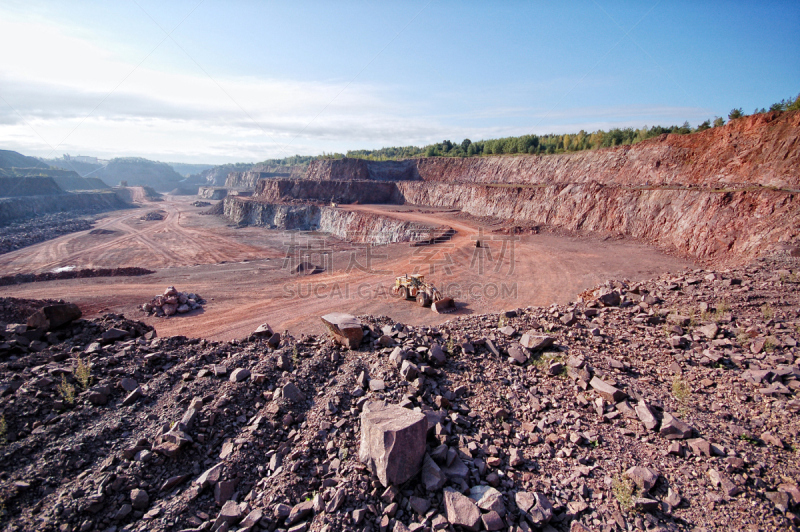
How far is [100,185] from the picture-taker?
335 feet

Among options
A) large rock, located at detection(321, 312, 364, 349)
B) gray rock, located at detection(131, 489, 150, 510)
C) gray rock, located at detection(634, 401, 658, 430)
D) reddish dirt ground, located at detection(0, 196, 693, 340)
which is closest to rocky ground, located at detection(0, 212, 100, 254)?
reddish dirt ground, located at detection(0, 196, 693, 340)

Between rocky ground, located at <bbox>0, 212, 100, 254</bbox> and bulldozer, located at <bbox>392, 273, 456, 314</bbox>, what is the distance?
133 feet

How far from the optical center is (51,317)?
893 centimetres

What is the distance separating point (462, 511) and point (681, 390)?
215 inches

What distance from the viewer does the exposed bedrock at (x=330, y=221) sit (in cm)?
3322

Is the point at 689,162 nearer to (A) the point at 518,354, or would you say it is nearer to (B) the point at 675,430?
(A) the point at 518,354

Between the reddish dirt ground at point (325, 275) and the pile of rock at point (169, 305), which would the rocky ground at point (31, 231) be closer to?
the reddish dirt ground at point (325, 275)

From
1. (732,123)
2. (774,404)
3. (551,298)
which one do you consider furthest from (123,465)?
(732,123)

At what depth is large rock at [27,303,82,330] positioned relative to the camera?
885 cm

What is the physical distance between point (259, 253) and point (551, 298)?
88.4 ft

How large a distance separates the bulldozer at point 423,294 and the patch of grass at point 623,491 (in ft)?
32.4

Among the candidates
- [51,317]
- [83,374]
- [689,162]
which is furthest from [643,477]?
[689,162]

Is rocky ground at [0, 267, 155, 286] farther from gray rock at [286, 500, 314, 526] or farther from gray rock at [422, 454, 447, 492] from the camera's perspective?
gray rock at [422, 454, 447, 492]

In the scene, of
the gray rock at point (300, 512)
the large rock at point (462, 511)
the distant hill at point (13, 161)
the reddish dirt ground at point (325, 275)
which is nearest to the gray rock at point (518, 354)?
the large rock at point (462, 511)
